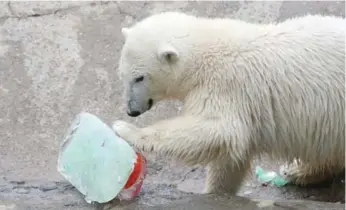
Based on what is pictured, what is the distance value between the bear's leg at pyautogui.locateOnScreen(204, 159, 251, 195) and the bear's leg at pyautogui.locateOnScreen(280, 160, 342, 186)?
415 mm

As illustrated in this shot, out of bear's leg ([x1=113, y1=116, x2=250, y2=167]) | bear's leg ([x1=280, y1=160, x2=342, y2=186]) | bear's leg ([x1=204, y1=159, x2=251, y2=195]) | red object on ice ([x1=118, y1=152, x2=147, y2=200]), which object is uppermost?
bear's leg ([x1=113, y1=116, x2=250, y2=167])

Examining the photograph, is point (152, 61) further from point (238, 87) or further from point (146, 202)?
point (146, 202)

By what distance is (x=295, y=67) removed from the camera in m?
3.46

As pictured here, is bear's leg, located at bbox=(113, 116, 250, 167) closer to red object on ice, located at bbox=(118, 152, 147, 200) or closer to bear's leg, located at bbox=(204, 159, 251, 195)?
red object on ice, located at bbox=(118, 152, 147, 200)

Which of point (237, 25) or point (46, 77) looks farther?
point (46, 77)

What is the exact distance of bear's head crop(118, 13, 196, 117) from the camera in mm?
3529

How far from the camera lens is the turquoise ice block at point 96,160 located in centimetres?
333

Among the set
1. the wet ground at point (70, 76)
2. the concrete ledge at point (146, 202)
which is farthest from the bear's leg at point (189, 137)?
the wet ground at point (70, 76)

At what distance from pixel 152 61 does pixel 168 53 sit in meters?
0.10

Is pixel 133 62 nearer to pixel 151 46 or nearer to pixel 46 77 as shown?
pixel 151 46

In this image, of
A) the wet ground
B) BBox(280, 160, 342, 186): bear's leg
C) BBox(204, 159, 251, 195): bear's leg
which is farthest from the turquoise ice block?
BBox(280, 160, 342, 186): bear's leg

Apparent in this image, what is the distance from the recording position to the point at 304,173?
4.21 m

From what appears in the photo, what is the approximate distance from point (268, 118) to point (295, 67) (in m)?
0.26

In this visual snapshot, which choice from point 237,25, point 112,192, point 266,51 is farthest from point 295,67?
point 112,192
